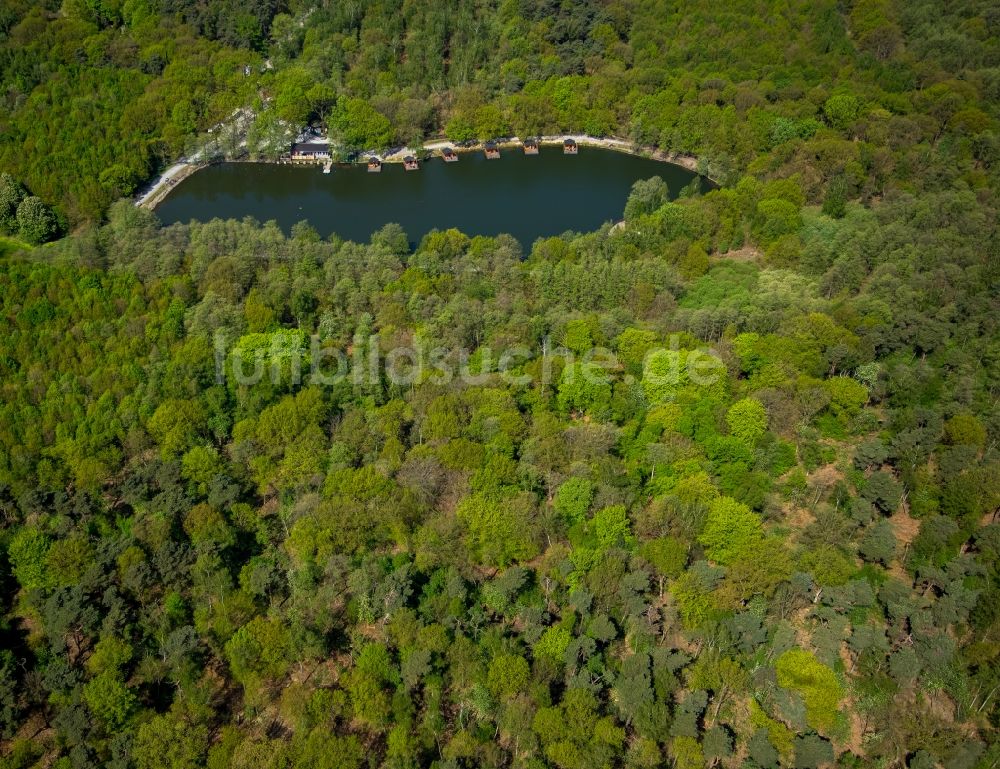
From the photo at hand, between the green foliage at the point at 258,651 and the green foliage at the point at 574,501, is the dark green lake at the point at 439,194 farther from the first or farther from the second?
the green foliage at the point at 258,651

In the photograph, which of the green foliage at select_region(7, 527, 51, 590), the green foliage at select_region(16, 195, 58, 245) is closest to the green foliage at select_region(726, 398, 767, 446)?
the green foliage at select_region(7, 527, 51, 590)

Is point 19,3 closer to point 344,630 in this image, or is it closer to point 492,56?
point 492,56

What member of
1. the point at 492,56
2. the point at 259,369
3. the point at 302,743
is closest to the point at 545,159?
the point at 492,56

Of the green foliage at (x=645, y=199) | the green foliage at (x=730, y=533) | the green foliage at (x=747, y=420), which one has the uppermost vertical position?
the green foliage at (x=645, y=199)

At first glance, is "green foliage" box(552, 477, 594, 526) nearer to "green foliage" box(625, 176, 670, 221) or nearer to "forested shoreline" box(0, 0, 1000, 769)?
"forested shoreline" box(0, 0, 1000, 769)

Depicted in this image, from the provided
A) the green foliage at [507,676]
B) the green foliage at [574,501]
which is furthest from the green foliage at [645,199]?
the green foliage at [507,676]

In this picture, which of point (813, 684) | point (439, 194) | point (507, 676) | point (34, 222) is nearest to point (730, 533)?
point (813, 684)

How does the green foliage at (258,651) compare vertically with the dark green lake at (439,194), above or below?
below
